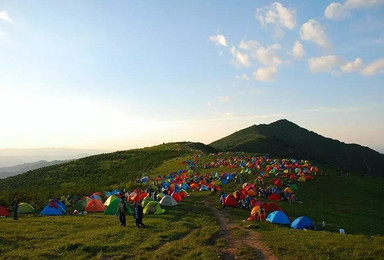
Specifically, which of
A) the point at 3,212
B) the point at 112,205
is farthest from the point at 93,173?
the point at 112,205

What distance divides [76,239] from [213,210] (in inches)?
624

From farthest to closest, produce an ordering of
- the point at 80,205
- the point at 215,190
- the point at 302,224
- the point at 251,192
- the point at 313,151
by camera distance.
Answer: the point at 313,151, the point at 215,190, the point at 251,192, the point at 80,205, the point at 302,224

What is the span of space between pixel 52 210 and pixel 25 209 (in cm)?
312

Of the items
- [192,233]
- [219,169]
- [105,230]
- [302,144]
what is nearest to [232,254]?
[192,233]

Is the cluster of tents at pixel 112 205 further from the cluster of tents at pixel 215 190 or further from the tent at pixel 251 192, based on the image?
the tent at pixel 251 192

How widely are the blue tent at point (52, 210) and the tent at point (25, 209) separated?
2.03m

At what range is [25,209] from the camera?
3322 centimetres

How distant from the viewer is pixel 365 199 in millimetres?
51156

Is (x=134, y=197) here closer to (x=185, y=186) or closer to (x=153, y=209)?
(x=153, y=209)

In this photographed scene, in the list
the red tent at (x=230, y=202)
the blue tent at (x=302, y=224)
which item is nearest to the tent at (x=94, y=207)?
the red tent at (x=230, y=202)

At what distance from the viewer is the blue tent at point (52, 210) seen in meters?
32.1

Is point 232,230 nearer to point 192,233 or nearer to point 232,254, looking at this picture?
point 192,233

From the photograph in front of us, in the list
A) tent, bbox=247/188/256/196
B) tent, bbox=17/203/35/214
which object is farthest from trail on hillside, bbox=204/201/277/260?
tent, bbox=17/203/35/214

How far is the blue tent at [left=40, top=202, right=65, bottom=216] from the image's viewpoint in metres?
32.1
